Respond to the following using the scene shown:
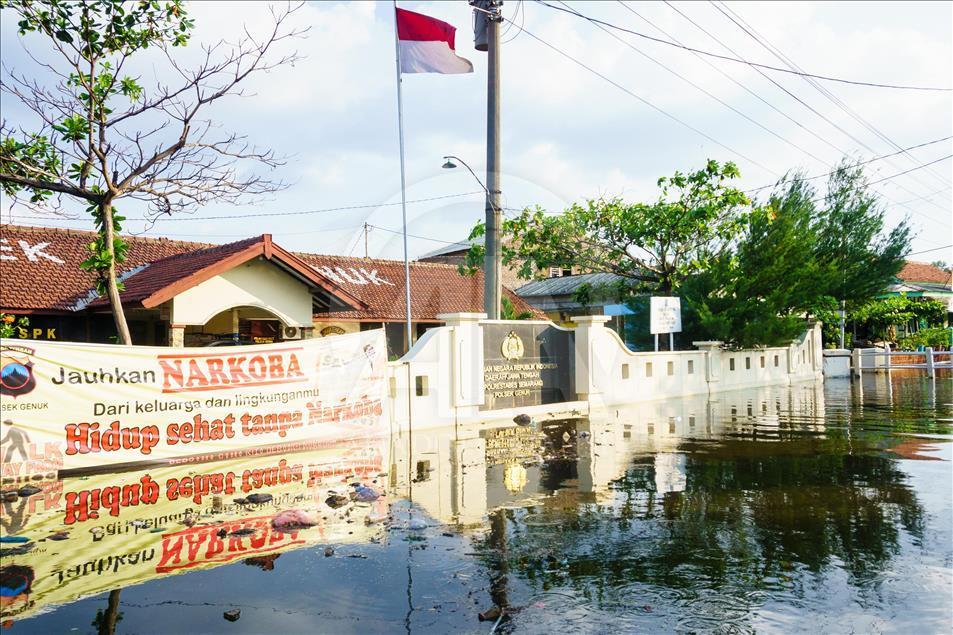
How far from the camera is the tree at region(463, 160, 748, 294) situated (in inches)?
895

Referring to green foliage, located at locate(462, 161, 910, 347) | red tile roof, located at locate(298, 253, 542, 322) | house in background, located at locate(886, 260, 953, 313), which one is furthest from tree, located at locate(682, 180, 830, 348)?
house in background, located at locate(886, 260, 953, 313)

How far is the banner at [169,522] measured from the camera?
18.4 ft

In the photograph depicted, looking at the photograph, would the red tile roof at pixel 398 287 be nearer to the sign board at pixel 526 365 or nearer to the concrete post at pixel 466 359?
the sign board at pixel 526 365

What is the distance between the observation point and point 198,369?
35.8 ft

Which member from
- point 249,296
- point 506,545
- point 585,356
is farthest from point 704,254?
point 506,545

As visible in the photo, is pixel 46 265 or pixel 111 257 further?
pixel 46 265

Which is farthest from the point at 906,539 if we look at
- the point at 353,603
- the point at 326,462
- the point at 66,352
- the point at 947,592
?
the point at 66,352

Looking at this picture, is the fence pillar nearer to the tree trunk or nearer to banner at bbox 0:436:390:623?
banner at bbox 0:436:390:623

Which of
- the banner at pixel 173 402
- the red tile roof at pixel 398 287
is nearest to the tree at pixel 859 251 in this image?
the red tile roof at pixel 398 287

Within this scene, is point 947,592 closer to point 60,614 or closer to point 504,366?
point 60,614

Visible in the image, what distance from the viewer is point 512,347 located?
53.4 feet

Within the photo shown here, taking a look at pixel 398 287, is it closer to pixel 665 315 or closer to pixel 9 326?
pixel 665 315

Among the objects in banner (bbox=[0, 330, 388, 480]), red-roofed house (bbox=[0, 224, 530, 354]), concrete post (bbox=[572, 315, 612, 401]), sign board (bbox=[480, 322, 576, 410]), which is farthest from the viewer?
concrete post (bbox=[572, 315, 612, 401])

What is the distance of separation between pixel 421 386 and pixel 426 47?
25.4 ft
